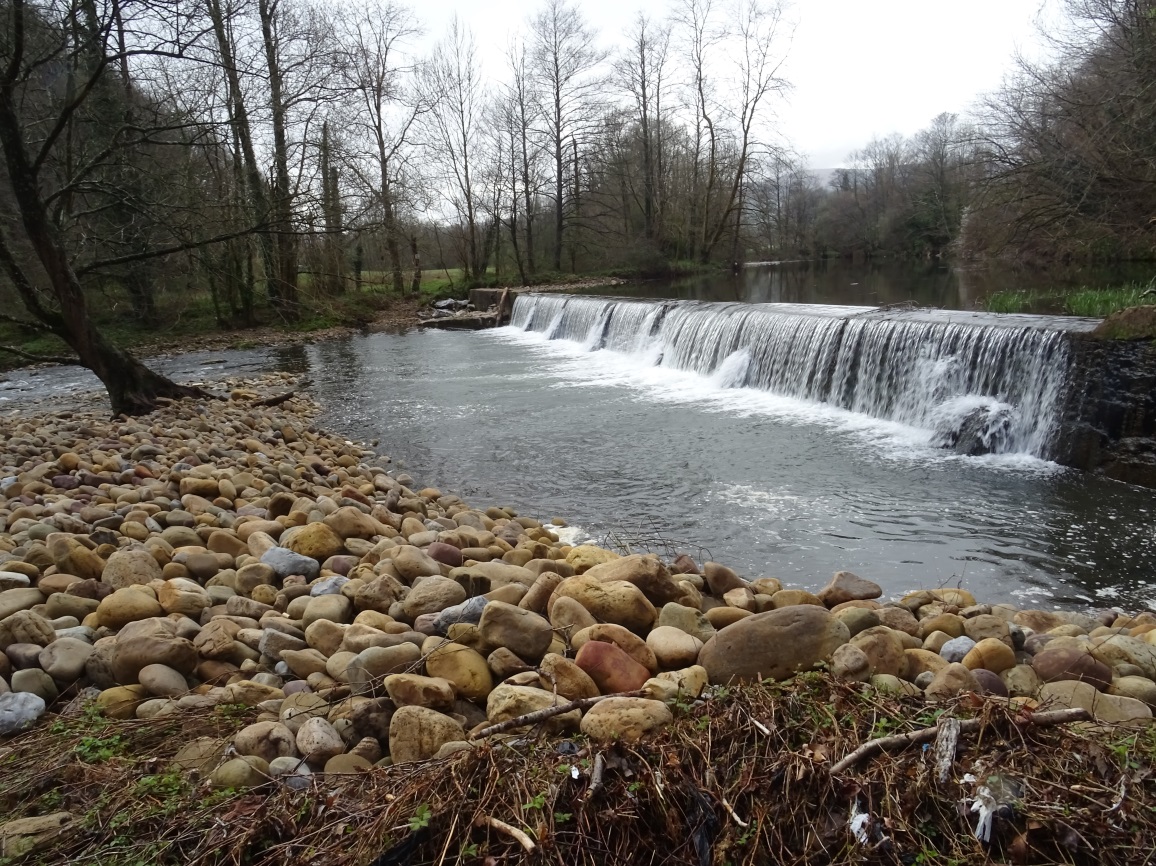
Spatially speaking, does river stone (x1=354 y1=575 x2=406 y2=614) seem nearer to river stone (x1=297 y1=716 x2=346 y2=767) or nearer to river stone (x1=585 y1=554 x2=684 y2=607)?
river stone (x1=585 y1=554 x2=684 y2=607)

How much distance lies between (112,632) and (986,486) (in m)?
6.48

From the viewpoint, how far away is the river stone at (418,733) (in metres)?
2.17

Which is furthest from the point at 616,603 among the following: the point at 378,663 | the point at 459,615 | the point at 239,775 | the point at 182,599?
the point at 182,599

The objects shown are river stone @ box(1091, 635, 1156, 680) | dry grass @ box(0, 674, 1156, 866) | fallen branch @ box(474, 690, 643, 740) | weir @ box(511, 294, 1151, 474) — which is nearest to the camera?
dry grass @ box(0, 674, 1156, 866)

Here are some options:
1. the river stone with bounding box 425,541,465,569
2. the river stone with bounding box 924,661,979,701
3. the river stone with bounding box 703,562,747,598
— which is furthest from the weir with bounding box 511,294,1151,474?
the river stone with bounding box 425,541,465,569

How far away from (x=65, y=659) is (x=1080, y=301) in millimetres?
12041

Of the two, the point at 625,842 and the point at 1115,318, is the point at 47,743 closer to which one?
the point at 625,842

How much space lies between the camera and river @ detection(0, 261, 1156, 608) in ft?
16.4

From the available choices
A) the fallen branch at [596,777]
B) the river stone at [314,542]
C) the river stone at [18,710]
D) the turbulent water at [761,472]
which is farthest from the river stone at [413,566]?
the turbulent water at [761,472]

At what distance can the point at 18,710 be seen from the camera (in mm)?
2359

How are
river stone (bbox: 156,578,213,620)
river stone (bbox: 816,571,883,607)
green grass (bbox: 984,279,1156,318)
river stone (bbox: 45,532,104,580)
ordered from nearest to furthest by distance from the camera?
1. river stone (bbox: 156,578,213,620)
2. river stone (bbox: 45,532,104,580)
3. river stone (bbox: 816,571,883,607)
4. green grass (bbox: 984,279,1156,318)

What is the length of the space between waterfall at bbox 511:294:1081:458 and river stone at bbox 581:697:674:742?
667cm

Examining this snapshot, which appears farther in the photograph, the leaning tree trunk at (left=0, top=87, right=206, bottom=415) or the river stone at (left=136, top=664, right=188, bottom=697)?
the leaning tree trunk at (left=0, top=87, right=206, bottom=415)

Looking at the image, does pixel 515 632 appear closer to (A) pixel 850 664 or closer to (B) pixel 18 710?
(A) pixel 850 664
